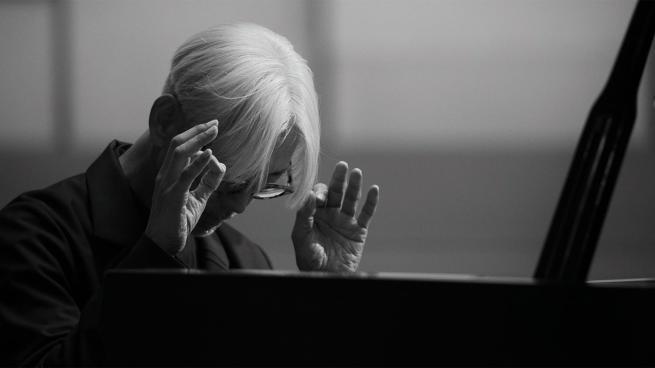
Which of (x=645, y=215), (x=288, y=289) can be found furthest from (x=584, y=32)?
(x=288, y=289)

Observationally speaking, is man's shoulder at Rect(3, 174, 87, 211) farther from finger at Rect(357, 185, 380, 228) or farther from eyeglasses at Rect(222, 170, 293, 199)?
finger at Rect(357, 185, 380, 228)

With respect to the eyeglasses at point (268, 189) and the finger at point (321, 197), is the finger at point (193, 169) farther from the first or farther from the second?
the finger at point (321, 197)

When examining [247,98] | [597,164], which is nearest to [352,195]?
[247,98]

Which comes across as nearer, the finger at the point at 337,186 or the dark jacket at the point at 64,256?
the dark jacket at the point at 64,256

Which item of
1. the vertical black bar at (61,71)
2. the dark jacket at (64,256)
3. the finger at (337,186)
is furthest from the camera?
the vertical black bar at (61,71)

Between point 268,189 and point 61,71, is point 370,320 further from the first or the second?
point 61,71

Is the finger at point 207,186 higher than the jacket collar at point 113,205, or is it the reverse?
the finger at point 207,186

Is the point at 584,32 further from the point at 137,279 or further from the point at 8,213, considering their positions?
the point at 137,279

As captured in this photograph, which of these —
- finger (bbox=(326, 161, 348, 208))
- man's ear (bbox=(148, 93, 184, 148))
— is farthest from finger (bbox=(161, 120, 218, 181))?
finger (bbox=(326, 161, 348, 208))

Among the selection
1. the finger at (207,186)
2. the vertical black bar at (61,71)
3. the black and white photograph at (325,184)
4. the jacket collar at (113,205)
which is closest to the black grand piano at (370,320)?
the black and white photograph at (325,184)

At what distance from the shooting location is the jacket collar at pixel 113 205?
4.28 feet

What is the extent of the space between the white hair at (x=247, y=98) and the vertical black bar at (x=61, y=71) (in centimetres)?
99

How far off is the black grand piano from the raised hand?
2.84 feet

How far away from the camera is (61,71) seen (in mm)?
2281
